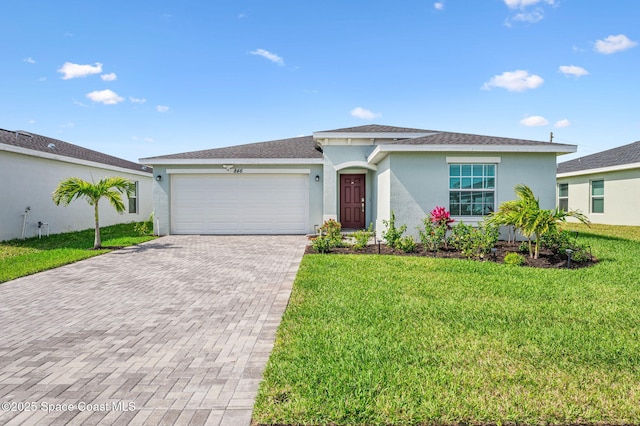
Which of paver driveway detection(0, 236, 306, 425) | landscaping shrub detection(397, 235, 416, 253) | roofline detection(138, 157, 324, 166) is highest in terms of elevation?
roofline detection(138, 157, 324, 166)

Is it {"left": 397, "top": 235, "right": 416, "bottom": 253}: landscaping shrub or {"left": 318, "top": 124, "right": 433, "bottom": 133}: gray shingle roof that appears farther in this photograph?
{"left": 318, "top": 124, "right": 433, "bottom": 133}: gray shingle roof

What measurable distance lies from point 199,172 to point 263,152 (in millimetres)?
2863

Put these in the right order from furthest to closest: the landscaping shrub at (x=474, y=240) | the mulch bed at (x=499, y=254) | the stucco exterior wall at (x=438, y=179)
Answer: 1. the stucco exterior wall at (x=438, y=179)
2. the landscaping shrub at (x=474, y=240)
3. the mulch bed at (x=499, y=254)

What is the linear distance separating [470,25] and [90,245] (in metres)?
15.3

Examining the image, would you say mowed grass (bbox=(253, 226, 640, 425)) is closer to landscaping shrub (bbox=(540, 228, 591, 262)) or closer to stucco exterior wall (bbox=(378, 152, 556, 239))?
landscaping shrub (bbox=(540, 228, 591, 262))

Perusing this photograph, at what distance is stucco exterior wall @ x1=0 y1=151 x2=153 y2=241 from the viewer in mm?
12703

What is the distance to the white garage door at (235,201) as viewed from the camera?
15289mm

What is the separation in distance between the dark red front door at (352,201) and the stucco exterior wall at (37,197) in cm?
1201

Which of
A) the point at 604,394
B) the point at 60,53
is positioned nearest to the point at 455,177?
the point at 604,394

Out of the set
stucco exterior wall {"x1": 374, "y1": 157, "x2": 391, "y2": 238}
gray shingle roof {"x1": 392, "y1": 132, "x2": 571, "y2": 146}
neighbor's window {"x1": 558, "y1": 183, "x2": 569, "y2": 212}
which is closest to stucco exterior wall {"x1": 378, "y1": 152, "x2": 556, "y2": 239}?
stucco exterior wall {"x1": 374, "y1": 157, "x2": 391, "y2": 238}

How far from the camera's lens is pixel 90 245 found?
12305 mm

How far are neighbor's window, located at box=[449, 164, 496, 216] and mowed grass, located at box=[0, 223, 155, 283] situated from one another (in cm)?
1106

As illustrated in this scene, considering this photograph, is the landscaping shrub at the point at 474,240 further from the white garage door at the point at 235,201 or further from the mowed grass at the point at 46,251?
the mowed grass at the point at 46,251

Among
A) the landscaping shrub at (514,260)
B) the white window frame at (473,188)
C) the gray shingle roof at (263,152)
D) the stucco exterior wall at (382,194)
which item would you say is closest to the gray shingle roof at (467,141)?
the white window frame at (473,188)
